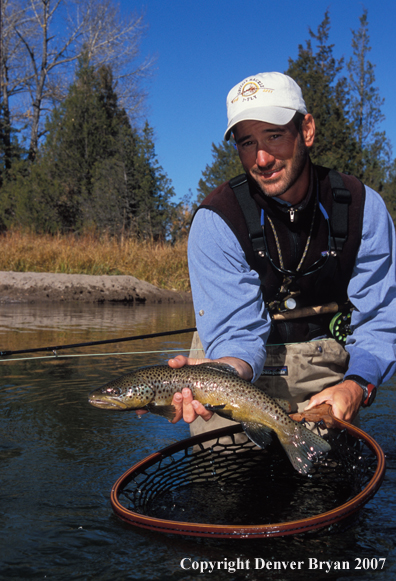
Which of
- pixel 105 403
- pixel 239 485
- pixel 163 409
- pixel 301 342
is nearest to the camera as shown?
pixel 105 403

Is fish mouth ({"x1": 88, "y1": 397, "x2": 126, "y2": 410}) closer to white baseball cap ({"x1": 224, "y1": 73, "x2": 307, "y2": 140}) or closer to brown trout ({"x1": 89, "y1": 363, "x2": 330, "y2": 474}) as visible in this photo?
brown trout ({"x1": 89, "y1": 363, "x2": 330, "y2": 474})

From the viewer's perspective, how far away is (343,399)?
2711mm

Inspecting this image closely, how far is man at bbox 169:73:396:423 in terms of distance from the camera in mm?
3039

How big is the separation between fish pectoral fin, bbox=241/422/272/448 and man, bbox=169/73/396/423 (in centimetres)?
37

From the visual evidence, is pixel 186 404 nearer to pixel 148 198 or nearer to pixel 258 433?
pixel 258 433

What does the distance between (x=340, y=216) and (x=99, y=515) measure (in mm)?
1976

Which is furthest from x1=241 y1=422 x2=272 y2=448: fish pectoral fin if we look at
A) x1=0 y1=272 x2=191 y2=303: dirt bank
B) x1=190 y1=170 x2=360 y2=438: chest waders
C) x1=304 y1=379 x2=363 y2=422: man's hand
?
x1=0 y1=272 x2=191 y2=303: dirt bank

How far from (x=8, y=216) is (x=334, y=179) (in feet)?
78.0

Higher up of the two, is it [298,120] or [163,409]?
[298,120]

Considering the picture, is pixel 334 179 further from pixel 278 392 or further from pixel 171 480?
pixel 171 480

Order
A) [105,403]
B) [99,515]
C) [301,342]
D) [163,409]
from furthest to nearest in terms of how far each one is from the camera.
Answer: [301,342] → [99,515] → [163,409] → [105,403]

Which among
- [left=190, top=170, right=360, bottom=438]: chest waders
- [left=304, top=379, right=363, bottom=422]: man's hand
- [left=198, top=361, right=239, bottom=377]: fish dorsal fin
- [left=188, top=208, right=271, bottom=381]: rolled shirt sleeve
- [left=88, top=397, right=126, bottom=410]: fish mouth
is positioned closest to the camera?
[left=88, top=397, right=126, bottom=410]: fish mouth

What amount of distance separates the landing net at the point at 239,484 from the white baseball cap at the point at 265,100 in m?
1.60

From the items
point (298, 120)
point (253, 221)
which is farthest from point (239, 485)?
point (298, 120)
